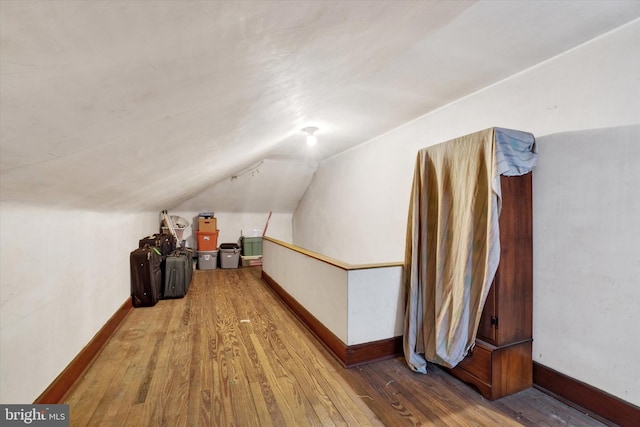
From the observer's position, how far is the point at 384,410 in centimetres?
182

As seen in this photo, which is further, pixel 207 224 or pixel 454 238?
pixel 207 224

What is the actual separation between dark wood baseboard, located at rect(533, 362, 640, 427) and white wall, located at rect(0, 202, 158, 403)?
310 centimetres

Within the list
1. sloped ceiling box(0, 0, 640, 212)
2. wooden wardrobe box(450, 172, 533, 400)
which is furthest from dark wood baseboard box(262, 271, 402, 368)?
sloped ceiling box(0, 0, 640, 212)

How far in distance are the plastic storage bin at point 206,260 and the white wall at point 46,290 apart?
3137 mm

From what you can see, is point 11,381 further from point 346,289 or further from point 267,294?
point 267,294

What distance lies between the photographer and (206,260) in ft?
19.3

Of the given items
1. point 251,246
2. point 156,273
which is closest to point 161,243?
point 156,273

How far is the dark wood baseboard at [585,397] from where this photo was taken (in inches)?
65.2

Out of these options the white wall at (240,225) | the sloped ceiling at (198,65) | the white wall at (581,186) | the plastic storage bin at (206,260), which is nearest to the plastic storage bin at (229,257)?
the plastic storage bin at (206,260)

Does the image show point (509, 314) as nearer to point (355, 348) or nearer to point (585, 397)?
point (585, 397)

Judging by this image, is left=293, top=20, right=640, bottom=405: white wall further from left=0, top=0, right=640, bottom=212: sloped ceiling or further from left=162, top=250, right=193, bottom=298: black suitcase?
left=162, top=250, right=193, bottom=298: black suitcase

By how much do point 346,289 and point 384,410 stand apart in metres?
0.82

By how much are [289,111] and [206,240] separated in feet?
14.8

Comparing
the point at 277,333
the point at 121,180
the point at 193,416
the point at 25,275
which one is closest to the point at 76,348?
the point at 25,275
